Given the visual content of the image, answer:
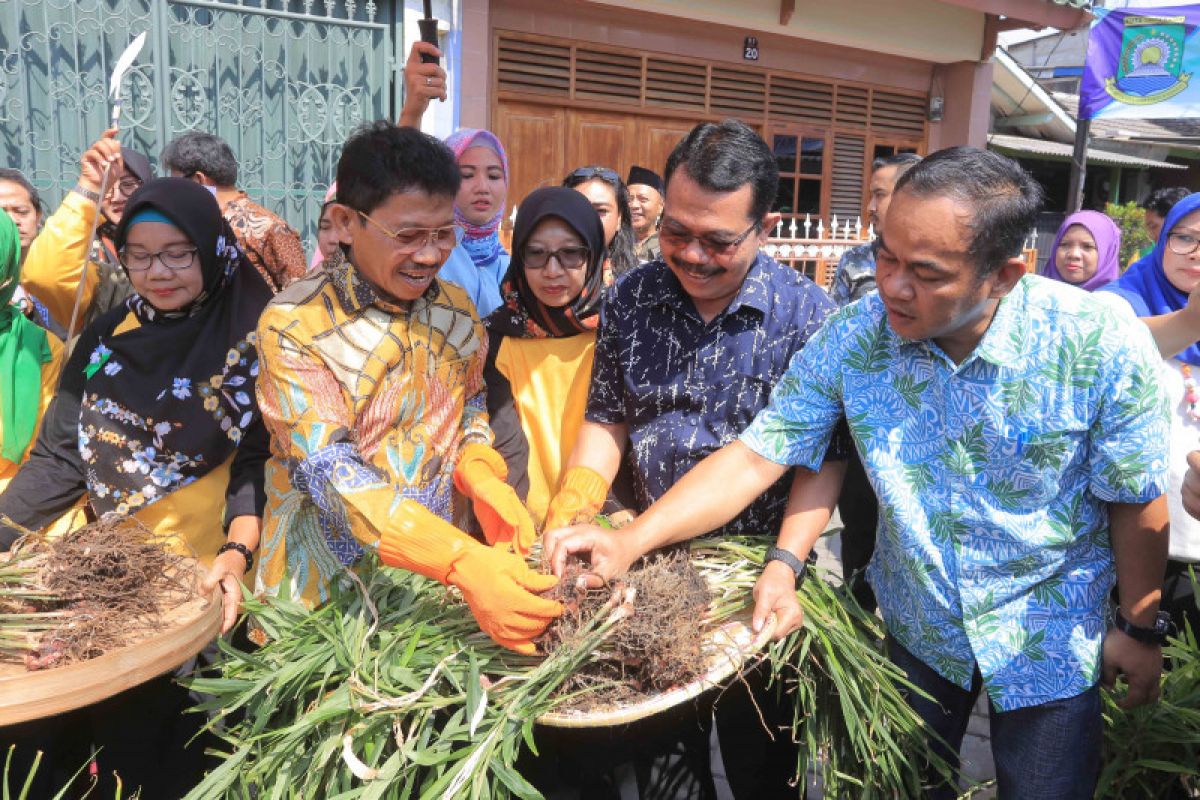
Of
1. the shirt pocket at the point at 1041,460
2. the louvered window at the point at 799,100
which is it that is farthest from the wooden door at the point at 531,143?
the shirt pocket at the point at 1041,460

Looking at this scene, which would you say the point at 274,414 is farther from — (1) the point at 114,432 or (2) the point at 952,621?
(2) the point at 952,621

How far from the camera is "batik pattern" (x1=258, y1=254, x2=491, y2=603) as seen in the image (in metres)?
1.72

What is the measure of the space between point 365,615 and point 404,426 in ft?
1.46

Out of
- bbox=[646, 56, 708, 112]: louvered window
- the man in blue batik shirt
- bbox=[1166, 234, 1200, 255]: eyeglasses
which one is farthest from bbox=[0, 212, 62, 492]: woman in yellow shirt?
bbox=[646, 56, 708, 112]: louvered window

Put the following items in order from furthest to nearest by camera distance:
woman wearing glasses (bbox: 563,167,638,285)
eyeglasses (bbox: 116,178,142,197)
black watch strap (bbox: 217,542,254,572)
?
woman wearing glasses (bbox: 563,167,638,285) → eyeglasses (bbox: 116,178,142,197) → black watch strap (bbox: 217,542,254,572)

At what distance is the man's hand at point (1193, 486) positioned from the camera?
155cm

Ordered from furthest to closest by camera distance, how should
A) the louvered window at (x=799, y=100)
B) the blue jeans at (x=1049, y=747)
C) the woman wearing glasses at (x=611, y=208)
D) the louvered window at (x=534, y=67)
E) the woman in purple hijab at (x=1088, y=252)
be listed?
the louvered window at (x=799, y=100) → the louvered window at (x=534, y=67) → the woman in purple hijab at (x=1088, y=252) → the woman wearing glasses at (x=611, y=208) → the blue jeans at (x=1049, y=747)

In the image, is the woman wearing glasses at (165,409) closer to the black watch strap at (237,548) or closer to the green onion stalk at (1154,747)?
the black watch strap at (237,548)

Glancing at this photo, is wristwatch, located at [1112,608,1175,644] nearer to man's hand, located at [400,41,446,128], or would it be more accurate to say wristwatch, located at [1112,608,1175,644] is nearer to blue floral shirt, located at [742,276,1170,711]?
blue floral shirt, located at [742,276,1170,711]

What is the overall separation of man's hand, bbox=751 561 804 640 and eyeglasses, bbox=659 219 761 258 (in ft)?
2.28

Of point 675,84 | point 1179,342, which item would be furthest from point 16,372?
point 675,84

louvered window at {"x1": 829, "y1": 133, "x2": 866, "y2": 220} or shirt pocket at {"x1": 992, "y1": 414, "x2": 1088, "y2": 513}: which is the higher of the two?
louvered window at {"x1": 829, "y1": 133, "x2": 866, "y2": 220}

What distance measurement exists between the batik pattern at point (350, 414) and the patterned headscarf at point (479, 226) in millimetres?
1045

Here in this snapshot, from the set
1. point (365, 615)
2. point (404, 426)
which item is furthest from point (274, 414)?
point (365, 615)
